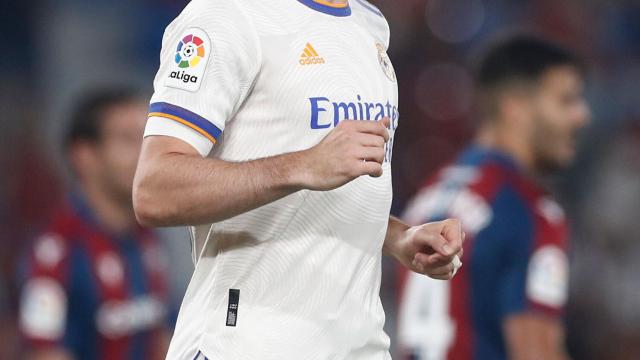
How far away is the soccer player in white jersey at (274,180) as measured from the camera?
239 centimetres

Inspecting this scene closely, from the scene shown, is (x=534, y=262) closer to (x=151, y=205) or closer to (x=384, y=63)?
(x=384, y=63)

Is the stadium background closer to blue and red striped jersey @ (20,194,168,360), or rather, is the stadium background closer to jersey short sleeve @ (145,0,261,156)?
blue and red striped jersey @ (20,194,168,360)

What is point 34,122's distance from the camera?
1045 centimetres

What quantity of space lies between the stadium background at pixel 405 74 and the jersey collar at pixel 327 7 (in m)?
6.81

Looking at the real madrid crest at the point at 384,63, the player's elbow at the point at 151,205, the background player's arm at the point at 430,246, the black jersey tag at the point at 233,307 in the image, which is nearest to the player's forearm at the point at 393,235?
the background player's arm at the point at 430,246

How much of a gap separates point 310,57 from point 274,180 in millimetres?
390

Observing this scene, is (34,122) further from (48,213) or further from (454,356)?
(454,356)

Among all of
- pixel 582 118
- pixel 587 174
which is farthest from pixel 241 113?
pixel 587 174

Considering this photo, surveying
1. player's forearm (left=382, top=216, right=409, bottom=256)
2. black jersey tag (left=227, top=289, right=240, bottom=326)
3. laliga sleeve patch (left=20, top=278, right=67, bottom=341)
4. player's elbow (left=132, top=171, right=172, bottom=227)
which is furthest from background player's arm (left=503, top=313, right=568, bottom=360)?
player's elbow (left=132, top=171, right=172, bottom=227)

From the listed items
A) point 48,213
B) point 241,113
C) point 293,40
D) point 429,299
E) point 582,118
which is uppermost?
point 293,40

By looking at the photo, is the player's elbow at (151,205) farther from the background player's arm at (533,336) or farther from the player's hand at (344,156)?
the background player's arm at (533,336)

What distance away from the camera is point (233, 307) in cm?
258

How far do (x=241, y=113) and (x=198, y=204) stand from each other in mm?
294

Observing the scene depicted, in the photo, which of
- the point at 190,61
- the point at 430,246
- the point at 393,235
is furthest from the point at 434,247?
the point at 190,61
